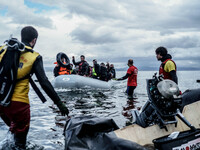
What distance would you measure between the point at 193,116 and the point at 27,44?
2.99 m

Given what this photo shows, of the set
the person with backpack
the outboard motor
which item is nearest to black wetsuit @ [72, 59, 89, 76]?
the person with backpack

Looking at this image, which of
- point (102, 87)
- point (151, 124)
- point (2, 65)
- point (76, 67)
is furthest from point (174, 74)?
point (76, 67)

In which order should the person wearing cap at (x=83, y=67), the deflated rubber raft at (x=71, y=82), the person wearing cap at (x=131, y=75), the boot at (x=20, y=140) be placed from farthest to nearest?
the person wearing cap at (x=83, y=67), the deflated rubber raft at (x=71, y=82), the person wearing cap at (x=131, y=75), the boot at (x=20, y=140)

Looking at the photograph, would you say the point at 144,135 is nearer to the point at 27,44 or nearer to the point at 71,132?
the point at 71,132

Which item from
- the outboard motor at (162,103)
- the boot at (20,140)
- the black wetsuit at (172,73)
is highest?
the black wetsuit at (172,73)

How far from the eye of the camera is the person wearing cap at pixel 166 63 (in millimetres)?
5406

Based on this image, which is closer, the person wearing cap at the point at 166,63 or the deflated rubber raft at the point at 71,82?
the person wearing cap at the point at 166,63

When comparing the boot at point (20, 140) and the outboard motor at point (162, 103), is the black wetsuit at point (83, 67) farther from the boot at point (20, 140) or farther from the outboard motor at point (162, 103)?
the outboard motor at point (162, 103)

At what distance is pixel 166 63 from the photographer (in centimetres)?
549

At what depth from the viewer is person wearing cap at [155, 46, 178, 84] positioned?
17.7 feet

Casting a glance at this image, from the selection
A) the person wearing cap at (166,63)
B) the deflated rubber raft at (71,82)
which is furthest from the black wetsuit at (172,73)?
the deflated rubber raft at (71,82)

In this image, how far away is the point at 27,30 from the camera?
3.46 meters

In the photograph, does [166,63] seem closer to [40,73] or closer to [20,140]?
[40,73]

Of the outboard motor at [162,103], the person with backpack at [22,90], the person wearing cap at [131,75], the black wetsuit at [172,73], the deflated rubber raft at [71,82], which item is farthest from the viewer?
the deflated rubber raft at [71,82]
